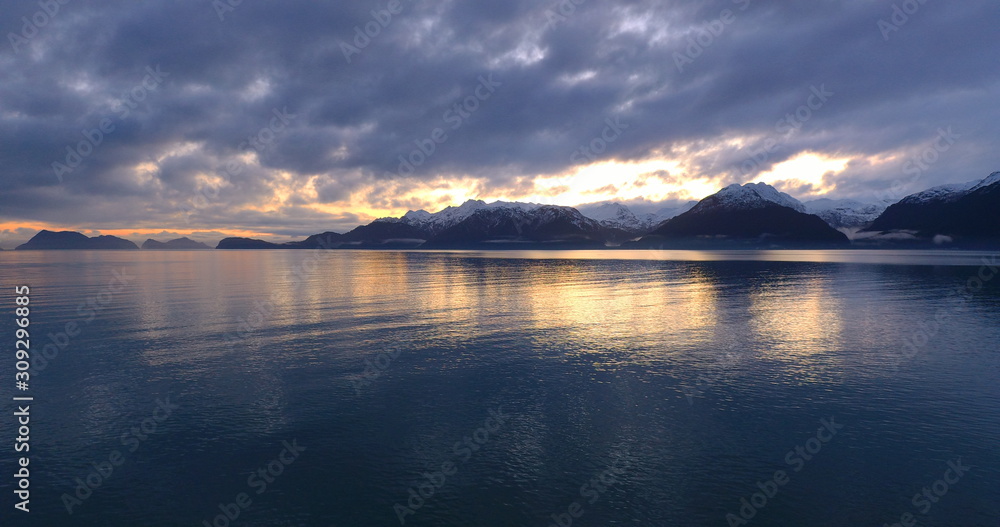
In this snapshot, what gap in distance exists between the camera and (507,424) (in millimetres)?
26500

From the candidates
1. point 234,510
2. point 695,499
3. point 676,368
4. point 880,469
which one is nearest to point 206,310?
point 234,510

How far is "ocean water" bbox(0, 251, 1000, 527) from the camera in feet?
62.5

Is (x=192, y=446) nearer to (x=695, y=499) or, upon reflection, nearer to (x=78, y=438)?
(x=78, y=438)

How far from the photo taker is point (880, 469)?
2147 centimetres

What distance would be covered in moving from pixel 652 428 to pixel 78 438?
1175 inches

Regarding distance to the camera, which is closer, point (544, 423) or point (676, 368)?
point (544, 423)

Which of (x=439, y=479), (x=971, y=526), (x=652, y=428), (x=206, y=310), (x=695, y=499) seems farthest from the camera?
(x=206, y=310)

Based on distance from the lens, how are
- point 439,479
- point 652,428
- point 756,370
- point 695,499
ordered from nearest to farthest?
point 695,499
point 439,479
point 652,428
point 756,370

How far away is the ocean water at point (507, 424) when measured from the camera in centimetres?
1906

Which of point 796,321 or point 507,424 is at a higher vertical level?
point 796,321

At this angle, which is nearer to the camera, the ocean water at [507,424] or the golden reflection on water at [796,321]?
the ocean water at [507,424]

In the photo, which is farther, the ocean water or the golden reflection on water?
the golden reflection on water

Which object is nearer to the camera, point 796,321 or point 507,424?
point 507,424

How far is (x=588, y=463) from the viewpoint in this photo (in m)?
21.9
